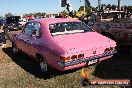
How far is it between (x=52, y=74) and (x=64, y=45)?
115cm

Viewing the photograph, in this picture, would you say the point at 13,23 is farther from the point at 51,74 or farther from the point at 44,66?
the point at 51,74

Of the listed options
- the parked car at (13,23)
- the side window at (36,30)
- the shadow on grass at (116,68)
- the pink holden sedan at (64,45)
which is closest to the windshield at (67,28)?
the pink holden sedan at (64,45)

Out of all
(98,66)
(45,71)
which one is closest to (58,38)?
(45,71)

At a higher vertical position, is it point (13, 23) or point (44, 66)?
point (13, 23)

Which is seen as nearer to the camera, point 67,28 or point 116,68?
point 116,68

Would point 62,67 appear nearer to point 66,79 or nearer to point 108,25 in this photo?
point 66,79

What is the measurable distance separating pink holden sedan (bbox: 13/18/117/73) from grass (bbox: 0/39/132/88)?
353 millimetres

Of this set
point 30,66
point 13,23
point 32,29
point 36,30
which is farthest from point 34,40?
point 13,23

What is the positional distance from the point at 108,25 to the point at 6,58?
4.09 metres

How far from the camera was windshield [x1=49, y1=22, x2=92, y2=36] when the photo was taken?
23.9ft

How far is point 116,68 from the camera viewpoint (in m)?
7.31

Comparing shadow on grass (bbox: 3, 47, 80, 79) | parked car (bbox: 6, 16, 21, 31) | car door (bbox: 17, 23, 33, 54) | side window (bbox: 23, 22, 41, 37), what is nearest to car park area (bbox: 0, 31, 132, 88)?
shadow on grass (bbox: 3, 47, 80, 79)

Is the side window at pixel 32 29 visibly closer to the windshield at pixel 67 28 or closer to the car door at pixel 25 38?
the car door at pixel 25 38

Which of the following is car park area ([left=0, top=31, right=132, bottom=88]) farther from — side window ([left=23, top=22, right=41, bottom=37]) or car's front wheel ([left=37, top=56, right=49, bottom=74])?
side window ([left=23, top=22, right=41, bottom=37])
